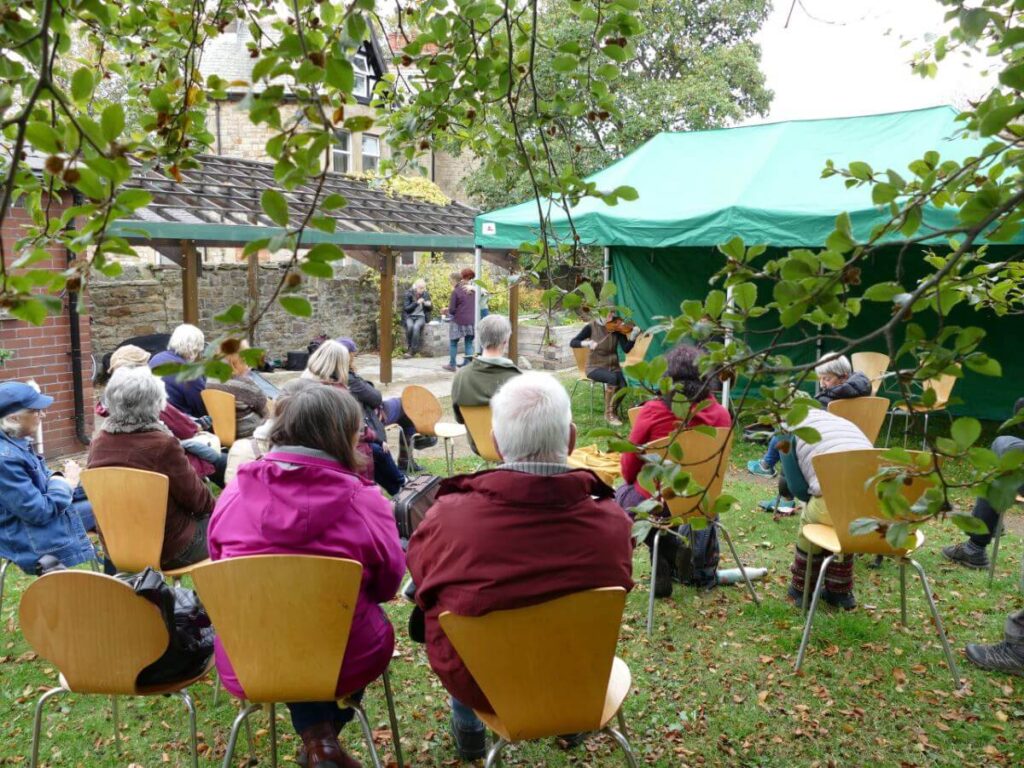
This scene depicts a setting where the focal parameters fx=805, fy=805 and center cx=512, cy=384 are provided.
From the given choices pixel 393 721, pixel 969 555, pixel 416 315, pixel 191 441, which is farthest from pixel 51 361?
pixel 416 315

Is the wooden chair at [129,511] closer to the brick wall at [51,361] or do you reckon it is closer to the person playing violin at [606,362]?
the brick wall at [51,361]

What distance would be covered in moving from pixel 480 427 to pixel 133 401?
2.62 metres

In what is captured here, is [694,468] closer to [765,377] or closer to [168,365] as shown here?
[765,377]

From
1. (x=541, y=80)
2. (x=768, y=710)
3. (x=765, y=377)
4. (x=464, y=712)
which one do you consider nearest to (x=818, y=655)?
(x=768, y=710)

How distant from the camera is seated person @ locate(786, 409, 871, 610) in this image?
394 cm

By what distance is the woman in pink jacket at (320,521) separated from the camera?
2.47 meters

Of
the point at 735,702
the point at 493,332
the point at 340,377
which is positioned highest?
the point at 493,332

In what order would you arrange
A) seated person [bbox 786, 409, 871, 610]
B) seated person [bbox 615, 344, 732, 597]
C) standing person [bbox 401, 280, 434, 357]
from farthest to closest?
1. standing person [bbox 401, 280, 434, 357]
2. seated person [bbox 615, 344, 732, 597]
3. seated person [bbox 786, 409, 871, 610]

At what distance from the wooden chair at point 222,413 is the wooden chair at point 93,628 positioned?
323cm

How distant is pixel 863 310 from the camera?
372 inches

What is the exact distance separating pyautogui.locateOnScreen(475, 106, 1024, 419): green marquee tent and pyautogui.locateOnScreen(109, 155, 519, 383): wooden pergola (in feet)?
6.02

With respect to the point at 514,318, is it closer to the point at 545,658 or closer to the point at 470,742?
the point at 470,742

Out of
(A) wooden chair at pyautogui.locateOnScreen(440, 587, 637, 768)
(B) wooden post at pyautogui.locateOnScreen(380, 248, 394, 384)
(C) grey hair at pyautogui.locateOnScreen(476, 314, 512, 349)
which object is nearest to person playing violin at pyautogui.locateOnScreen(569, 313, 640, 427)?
(C) grey hair at pyautogui.locateOnScreen(476, 314, 512, 349)

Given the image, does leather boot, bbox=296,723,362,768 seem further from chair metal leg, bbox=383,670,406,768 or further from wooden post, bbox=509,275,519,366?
wooden post, bbox=509,275,519,366
